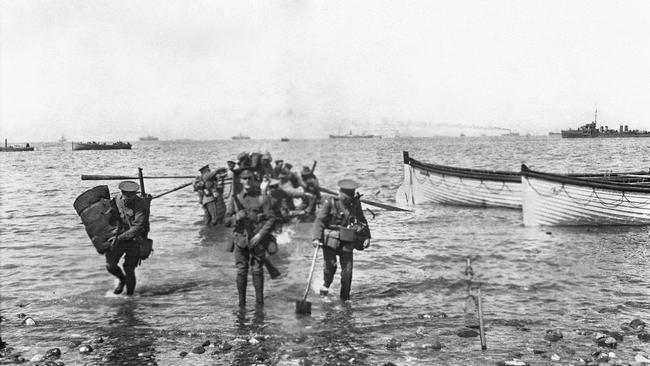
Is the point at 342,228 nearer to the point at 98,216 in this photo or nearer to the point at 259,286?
the point at 259,286

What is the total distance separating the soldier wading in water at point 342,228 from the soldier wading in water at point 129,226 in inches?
122

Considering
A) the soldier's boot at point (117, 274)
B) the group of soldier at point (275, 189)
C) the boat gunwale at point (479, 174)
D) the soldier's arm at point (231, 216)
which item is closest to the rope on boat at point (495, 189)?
the boat gunwale at point (479, 174)

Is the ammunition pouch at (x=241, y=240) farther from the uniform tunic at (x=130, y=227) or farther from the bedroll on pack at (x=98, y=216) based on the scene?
the bedroll on pack at (x=98, y=216)

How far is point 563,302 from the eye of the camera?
9898 mm

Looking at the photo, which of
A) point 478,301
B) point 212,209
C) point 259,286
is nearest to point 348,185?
point 259,286

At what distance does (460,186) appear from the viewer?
1001 inches

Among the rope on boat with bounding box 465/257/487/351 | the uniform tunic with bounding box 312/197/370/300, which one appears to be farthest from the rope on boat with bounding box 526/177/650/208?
the uniform tunic with bounding box 312/197/370/300

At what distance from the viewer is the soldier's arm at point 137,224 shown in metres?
9.25

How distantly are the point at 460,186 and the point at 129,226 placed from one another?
741 inches

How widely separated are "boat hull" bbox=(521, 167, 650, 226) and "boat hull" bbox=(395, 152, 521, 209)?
12.8 ft

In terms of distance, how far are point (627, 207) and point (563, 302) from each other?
34.4 ft

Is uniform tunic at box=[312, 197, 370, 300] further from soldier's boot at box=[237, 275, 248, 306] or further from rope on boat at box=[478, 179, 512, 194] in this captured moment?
rope on boat at box=[478, 179, 512, 194]

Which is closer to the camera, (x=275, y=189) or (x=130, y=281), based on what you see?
(x=130, y=281)

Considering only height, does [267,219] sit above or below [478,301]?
above
